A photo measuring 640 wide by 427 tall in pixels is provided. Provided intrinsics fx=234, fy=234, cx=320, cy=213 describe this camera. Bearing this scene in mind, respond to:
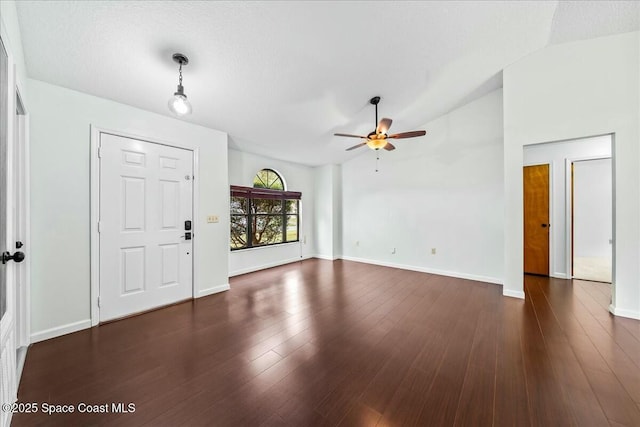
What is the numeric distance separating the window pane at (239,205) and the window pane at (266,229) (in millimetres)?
281

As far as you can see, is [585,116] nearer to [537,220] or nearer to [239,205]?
[537,220]

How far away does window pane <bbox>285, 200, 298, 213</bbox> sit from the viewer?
570 centimetres

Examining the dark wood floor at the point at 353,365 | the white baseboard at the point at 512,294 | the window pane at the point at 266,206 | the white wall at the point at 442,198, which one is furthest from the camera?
the window pane at the point at 266,206

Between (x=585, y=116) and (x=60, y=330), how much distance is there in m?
6.29

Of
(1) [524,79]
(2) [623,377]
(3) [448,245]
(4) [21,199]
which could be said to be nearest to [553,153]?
(1) [524,79]

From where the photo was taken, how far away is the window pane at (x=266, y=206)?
494 centimetres

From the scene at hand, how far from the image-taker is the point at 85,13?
171cm

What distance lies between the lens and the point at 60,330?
91.0 inches

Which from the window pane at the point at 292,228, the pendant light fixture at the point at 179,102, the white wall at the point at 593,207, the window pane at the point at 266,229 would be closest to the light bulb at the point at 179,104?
the pendant light fixture at the point at 179,102

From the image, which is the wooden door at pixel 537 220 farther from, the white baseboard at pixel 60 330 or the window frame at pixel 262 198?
the white baseboard at pixel 60 330

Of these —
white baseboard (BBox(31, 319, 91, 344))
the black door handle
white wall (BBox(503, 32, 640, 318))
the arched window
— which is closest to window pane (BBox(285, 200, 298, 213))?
the arched window

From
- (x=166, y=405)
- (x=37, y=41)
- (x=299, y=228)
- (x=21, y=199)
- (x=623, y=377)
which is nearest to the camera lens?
(x=166, y=405)

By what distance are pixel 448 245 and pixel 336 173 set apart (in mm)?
3048

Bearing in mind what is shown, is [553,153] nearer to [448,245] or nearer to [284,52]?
[448,245]
